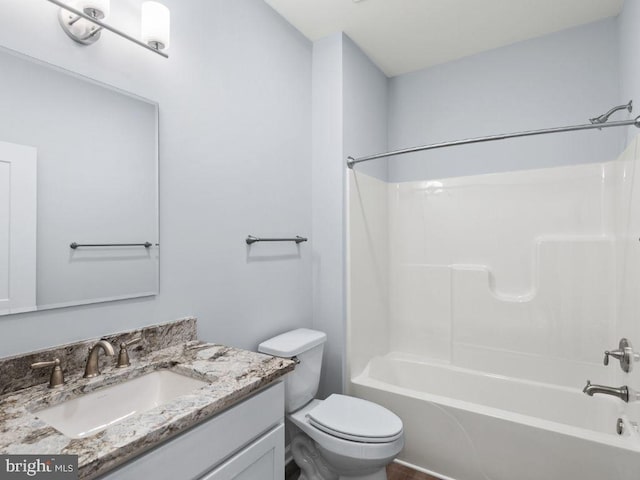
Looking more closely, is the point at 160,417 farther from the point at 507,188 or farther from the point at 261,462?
the point at 507,188

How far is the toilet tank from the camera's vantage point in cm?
178

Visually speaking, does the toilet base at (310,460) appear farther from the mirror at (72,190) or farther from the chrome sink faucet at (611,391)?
the mirror at (72,190)

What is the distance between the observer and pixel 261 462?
1.16 meters

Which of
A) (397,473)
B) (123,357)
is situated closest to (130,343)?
(123,357)

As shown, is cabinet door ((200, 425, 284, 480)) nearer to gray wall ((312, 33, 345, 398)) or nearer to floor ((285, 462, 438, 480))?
floor ((285, 462, 438, 480))

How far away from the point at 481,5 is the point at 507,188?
1.17 m

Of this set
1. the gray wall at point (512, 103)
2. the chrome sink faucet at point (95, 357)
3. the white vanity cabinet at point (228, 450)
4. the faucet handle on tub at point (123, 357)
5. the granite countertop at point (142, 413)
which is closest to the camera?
the granite countertop at point (142, 413)

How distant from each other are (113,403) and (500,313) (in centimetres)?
236

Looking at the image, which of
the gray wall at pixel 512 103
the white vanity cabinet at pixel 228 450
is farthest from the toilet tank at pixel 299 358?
the gray wall at pixel 512 103

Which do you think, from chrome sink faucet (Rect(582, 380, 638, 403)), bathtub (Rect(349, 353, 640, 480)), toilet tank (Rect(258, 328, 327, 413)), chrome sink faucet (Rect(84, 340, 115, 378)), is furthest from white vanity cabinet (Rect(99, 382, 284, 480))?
chrome sink faucet (Rect(582, 380, 638, 403))

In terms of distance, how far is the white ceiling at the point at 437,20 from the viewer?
200 centimetres

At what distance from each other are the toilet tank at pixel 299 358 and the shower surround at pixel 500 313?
1.19 feet

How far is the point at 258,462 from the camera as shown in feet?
3.76

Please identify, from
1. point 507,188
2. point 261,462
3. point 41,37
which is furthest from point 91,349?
point 507,188
